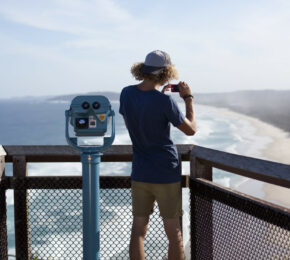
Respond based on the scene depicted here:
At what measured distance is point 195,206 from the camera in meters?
3.32

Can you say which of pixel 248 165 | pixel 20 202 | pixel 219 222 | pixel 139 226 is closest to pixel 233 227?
pixel 219 222

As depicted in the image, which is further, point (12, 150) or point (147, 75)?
point (12, 150)

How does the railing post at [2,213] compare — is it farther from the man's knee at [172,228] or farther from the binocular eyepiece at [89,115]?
the man's knee at [172,228]

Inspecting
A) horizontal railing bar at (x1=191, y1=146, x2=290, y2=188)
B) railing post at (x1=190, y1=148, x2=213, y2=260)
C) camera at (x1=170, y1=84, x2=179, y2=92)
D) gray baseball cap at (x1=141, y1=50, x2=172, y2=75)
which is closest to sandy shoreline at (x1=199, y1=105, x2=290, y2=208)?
railing post at (x1=190, y1=148, x2=213, y2=260)

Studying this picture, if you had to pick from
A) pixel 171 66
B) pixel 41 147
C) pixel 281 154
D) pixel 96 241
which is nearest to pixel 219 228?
pixel 96 241

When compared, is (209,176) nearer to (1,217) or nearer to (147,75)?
(147,75)

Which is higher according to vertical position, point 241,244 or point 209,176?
point 209,176

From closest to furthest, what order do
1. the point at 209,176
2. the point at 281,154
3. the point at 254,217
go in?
the point at 254,217 → the point at 209,176 → the point at 281,154

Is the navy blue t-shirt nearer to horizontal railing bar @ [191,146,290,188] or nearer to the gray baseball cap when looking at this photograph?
the gray baseball cap

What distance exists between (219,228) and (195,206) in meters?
0.29

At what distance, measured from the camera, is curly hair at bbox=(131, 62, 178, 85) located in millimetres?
2869

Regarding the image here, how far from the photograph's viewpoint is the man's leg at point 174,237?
2.97 m

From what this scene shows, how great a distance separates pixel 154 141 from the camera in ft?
9.23

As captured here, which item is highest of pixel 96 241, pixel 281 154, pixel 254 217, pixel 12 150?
pixel 12 150
